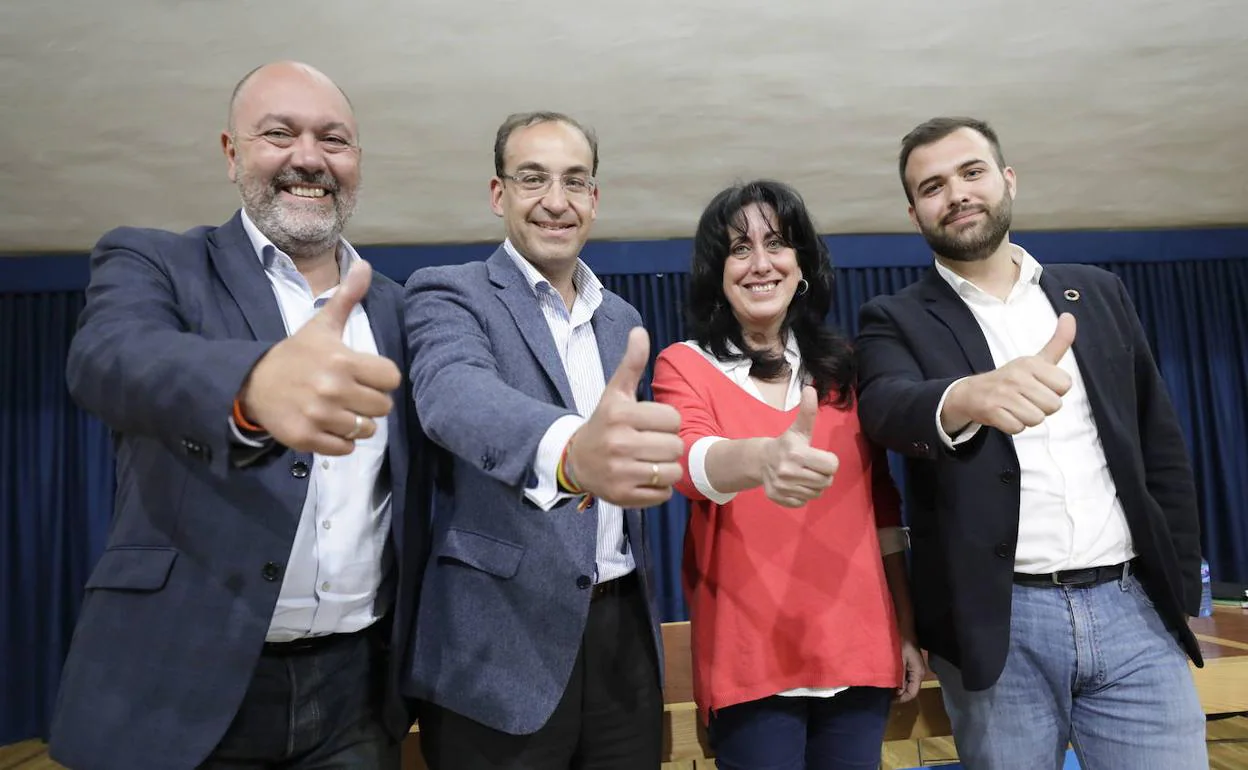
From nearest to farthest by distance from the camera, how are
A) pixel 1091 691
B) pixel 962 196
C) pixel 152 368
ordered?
pixel 152 368
pixel 1091 691
pixel 962 196

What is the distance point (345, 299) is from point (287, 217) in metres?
0.57

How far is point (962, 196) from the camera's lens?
5.40 ft

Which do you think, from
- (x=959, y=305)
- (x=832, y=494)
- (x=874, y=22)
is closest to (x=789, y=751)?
(x=832, y=494)

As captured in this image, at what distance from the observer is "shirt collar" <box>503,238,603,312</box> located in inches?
56.9

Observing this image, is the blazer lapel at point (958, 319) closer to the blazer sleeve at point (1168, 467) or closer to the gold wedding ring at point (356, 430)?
the blazer sleeve at point (1168, 467)

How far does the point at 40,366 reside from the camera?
5035mm

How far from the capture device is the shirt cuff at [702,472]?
51.3 inches

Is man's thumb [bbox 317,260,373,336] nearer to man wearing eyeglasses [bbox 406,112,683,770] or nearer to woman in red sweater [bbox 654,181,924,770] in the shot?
man wearing eyeglasses [bbox 406,112,683,770]

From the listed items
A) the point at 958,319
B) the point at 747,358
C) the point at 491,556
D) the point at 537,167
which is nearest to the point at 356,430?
the point at 491,556

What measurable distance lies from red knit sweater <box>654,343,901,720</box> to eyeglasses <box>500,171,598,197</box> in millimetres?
384

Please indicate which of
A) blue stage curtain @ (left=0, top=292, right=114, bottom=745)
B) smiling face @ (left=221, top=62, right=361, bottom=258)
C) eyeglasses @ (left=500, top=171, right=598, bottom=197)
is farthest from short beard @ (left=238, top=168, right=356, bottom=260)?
blue stage curtain @ (left=0, top=292, right=114, bottom=745)

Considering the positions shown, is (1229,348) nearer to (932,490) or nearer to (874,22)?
(874,22)

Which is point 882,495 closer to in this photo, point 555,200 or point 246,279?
point 555,200

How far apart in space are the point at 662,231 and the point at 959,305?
12.5ft
